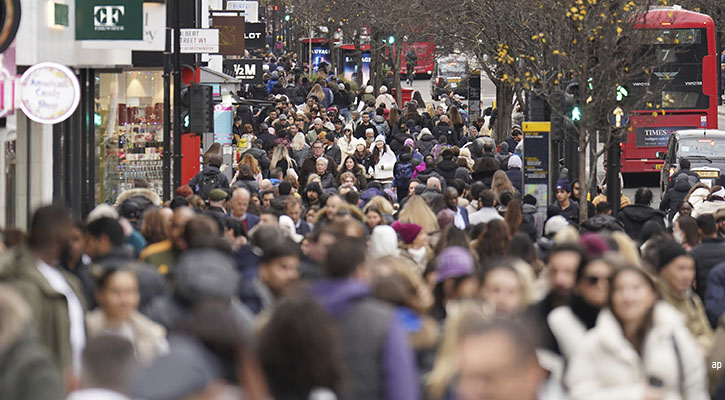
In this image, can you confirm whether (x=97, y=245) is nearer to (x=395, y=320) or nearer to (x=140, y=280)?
(x=140, y=280)

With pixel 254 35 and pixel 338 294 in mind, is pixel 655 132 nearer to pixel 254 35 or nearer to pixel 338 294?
pixel 254 35

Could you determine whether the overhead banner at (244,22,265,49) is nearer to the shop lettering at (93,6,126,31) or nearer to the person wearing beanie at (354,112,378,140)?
the person wearing beanie at (354,112,378,140)

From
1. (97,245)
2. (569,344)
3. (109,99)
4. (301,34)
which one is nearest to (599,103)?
(109,99)

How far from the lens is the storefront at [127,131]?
22203 millimetres

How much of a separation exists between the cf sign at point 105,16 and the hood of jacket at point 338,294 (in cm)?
1296

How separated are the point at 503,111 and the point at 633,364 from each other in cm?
3337

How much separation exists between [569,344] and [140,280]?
2534 mm

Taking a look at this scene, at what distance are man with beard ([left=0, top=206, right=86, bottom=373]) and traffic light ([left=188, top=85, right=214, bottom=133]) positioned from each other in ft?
40.6

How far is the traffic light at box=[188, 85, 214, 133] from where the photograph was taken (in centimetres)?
2039

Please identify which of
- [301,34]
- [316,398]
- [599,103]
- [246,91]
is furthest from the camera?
[301,34]

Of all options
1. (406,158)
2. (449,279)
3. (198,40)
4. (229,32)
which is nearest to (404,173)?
(406,158)

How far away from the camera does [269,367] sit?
5430 millimetres

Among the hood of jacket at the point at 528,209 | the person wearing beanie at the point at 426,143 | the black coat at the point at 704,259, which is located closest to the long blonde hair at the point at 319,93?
the person wearing beanie at the point at 426,143

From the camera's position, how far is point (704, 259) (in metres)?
11.4
